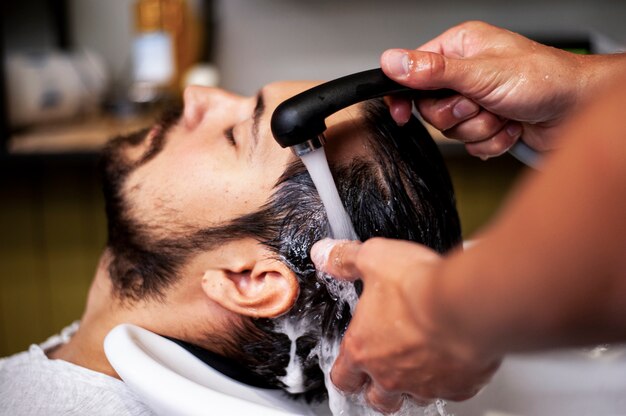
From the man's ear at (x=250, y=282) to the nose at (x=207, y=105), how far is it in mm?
275

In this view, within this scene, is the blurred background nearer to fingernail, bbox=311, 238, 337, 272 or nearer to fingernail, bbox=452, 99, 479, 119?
fingernail, bbox=452, 99, 479, 119

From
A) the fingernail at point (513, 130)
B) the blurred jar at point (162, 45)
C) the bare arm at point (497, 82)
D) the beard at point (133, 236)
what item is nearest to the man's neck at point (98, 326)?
the beard at point (133, 236)

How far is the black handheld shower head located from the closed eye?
22 centimetres

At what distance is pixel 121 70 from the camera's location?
9.00ft

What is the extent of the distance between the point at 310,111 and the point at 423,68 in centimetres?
20

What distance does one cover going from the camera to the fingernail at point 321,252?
89 cm

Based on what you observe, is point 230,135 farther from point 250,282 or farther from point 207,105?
point 250,282

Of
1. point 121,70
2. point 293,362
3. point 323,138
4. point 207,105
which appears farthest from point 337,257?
point 121,70

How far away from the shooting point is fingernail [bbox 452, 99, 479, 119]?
108 cm

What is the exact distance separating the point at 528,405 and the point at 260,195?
532mm

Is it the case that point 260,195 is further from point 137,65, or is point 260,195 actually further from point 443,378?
point 137,65

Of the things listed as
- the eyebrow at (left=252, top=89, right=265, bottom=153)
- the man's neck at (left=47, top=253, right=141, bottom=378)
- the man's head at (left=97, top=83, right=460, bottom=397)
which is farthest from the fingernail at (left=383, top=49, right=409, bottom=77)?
the man's neck at (left=47, top=253, right=141, bottom=378)

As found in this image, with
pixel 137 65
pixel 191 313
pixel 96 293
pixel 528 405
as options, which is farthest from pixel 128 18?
pixel 528 405

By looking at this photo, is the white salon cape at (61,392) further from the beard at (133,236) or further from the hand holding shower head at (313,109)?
the hand holding shower head at (313,109)
